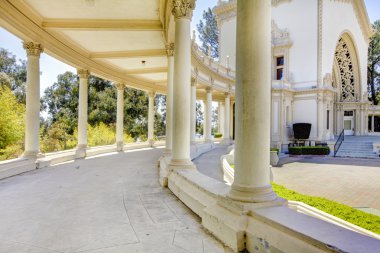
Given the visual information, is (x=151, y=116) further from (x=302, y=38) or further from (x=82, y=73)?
(x=302, y=38)

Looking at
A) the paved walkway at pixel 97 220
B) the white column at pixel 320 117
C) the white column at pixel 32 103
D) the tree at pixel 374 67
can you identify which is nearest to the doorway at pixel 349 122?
the white column at pixel 320 117

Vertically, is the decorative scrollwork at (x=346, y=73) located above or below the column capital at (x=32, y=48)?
above

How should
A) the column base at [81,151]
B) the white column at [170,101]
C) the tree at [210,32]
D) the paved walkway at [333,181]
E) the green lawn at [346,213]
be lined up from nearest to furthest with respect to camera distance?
the green lawn at [346,213] < the white column at [170,101] < the paved walkway at [333,181] < the column base at [81,151] < the tree at [210,32]

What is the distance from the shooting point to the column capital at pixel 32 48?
11.7 m

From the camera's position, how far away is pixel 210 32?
53.9 m

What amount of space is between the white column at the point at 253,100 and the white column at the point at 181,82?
3675 millimetres

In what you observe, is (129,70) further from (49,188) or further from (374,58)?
(374,58)

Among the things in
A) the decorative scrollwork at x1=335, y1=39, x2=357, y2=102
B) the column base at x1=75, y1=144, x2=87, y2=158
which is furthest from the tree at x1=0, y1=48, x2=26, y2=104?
the decorative scrollwork at x1=335, y1=39, x2=357, y2=102

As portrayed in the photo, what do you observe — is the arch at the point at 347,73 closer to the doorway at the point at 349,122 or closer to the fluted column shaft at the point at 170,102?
the doorway at the point at 349,122

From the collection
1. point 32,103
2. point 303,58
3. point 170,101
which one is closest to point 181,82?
point 170,101

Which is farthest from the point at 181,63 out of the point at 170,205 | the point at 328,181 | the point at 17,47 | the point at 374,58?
the point at 374,58

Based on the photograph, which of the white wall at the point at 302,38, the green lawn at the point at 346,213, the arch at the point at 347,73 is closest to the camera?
the green lawn at the point at 346,213

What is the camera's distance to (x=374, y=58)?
173ft

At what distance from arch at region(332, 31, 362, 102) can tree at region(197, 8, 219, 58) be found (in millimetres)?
22278
